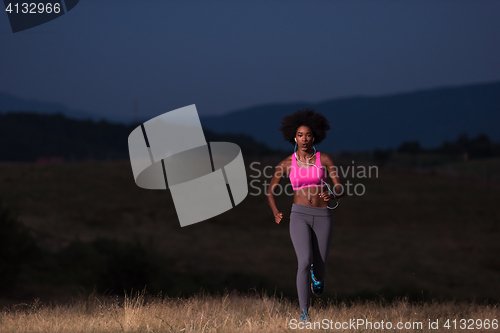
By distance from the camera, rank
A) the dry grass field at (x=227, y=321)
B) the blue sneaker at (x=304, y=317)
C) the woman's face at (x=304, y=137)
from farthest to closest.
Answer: the woman's face at (x=304, y=137)
the blue sneaker at (x=304, y=317)
the dry grass field at (x=227, y=321)

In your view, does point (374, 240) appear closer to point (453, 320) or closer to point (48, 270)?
point (48, 270)

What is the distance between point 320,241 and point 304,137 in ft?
4.58

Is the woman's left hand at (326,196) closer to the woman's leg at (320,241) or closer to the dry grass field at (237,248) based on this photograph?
the woman's leg at (320,241)

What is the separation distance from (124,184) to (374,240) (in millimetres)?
36314

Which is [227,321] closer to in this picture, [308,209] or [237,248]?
[308,209]

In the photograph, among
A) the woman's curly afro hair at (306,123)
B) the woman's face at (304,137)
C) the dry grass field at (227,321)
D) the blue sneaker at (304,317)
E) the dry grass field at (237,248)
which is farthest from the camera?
the dry grass field at (237,248)

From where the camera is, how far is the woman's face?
671 cm

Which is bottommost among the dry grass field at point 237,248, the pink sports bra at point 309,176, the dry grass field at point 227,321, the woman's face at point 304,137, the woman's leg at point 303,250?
the dry grass field at point 237,248

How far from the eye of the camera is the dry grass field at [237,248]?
7.57 metres

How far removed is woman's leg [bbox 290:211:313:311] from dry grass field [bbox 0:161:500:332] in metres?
0.39

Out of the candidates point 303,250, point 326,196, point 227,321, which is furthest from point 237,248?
Result: point 326,196

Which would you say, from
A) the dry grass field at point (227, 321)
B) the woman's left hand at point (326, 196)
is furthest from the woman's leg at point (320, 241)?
the dry grass field at point (227, 321)

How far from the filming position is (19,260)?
25422mm

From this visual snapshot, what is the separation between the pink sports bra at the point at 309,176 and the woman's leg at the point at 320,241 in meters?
0.46
